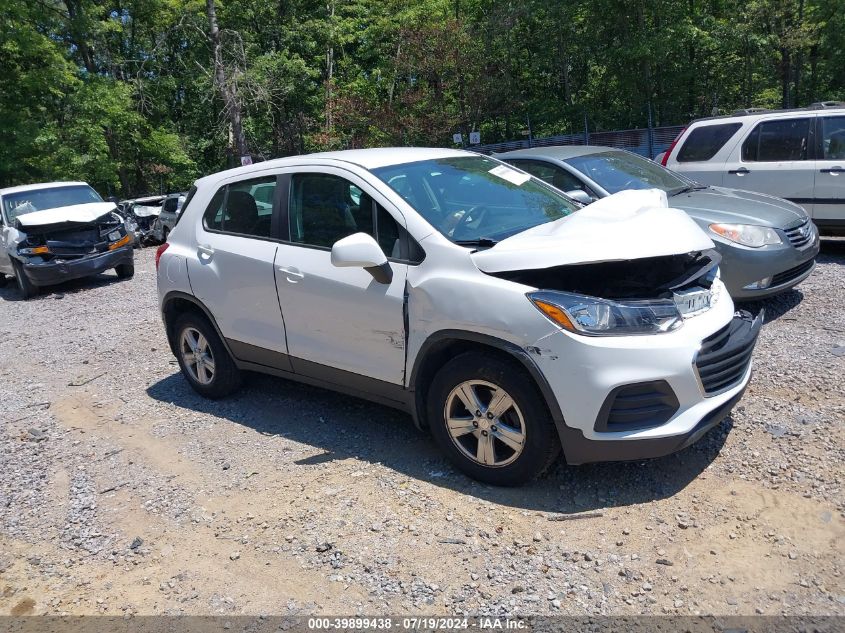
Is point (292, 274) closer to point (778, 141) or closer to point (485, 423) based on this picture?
point (485, 423)

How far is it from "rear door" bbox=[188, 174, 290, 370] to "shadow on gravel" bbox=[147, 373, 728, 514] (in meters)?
0.50

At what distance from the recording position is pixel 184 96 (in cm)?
3180

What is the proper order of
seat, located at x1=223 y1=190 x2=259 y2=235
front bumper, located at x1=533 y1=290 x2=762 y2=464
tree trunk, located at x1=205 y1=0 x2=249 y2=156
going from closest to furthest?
front bumper, located at x1=533 y1=290 x2=762 y2=464 → seat, located at x1=223 y1=190 x2=259 y2=235 → tree trunk, located at x1=205 y1=0 x2=249 y2=156

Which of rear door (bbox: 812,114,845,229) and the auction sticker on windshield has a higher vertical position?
the auction sticker on windshield

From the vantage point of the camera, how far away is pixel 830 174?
8203 millimetres

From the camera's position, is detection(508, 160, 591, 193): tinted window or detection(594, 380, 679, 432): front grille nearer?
detection(594, 380, 679, 432): front grille

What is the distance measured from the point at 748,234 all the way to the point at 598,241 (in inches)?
132

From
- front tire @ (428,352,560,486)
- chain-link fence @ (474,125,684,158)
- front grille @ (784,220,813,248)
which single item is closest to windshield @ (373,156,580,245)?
front tire @ (428,352,560,486)

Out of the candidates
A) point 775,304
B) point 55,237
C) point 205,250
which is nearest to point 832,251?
point 775,304

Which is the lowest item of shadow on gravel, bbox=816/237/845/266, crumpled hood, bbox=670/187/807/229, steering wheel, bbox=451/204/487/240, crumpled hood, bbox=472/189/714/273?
shadow on gravel, bbox=816/237/845/266

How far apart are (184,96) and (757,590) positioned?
3354 cm

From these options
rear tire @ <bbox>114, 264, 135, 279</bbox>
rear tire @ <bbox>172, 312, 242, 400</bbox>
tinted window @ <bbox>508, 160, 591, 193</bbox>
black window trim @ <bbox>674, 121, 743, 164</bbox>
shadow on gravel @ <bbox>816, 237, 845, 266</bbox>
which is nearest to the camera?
rear tire @ <bbox>172, 312, 242, 400</bbox>

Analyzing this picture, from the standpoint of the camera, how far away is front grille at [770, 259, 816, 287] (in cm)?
613

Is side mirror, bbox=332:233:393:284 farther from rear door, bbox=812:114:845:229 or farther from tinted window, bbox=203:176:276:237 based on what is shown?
rear door, bbox=812:114:845:229
